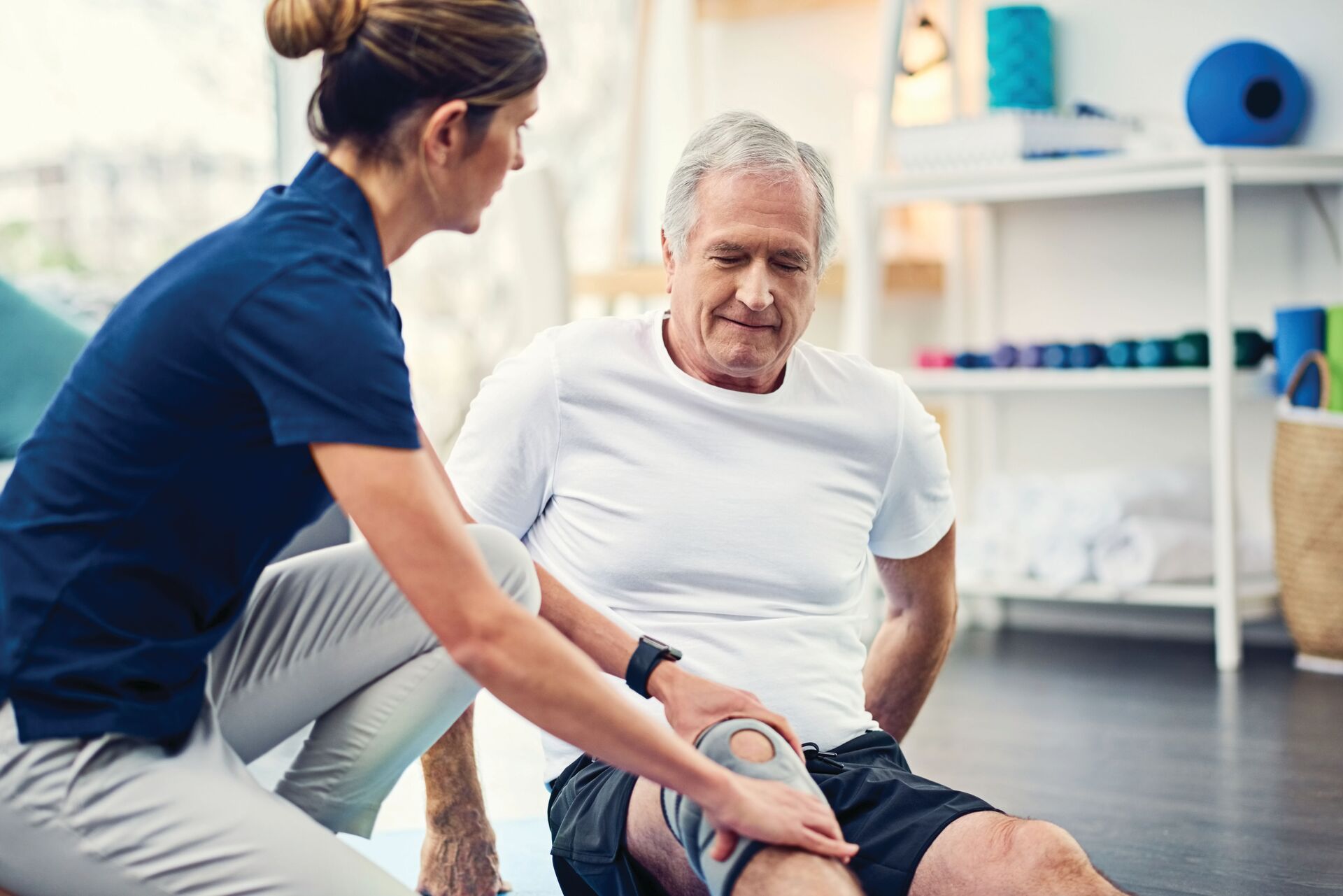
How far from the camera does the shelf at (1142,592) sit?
9.93 feet

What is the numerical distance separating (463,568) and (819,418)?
0.62m

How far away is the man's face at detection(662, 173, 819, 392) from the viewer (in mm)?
1465

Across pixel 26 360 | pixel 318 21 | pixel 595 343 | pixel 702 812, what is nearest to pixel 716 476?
pixel 595 343

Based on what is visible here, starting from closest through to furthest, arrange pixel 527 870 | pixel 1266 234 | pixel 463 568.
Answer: pixel 463 568
pixel 527 870
pixel 1266 234

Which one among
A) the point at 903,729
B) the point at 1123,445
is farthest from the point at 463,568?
the point at 1123,445

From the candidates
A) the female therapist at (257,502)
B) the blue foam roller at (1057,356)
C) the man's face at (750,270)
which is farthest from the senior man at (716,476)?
the blue foam roller at (1057,356)

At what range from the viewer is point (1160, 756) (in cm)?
223

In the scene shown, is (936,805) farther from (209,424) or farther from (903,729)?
(209,424)

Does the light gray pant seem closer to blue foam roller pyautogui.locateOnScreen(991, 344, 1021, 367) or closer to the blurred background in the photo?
the blurred background

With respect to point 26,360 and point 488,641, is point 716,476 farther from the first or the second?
point 26,360

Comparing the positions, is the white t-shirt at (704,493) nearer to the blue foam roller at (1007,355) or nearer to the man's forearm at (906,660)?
the man's forearm at (906,660)

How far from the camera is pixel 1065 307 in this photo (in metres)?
3.52

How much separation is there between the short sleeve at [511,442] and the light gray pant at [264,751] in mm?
239

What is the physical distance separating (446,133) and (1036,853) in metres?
0.79
